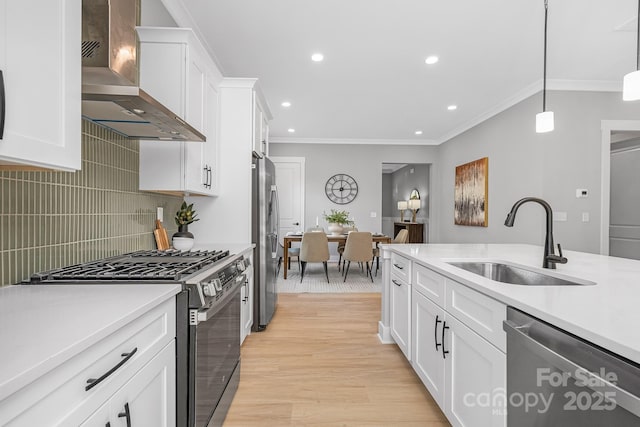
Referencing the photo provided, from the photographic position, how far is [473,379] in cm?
131

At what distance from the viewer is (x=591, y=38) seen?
3006 millimetres

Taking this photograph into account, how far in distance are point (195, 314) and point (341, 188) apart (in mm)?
6051

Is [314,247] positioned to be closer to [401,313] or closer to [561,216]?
[401,313]

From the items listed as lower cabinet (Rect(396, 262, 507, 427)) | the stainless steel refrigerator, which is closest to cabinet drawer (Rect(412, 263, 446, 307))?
lower cabinet (Rect(396, 262, 507, 427))

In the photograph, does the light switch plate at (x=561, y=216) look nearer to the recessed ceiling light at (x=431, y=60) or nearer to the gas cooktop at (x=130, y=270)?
the recessed ceiling light at (x=431, y=60)

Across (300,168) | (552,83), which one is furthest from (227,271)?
(300,168)

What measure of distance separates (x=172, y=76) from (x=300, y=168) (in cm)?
515

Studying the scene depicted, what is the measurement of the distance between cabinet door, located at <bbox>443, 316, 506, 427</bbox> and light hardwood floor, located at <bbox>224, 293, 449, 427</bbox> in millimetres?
443

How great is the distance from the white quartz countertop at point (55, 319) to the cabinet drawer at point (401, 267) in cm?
152

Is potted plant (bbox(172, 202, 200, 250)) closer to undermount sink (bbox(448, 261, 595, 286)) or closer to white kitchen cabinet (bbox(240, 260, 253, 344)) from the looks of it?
white kitchen cabinet (bbox(240, 260, 253, 344))

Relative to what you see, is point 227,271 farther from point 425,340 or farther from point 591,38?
point 591,38

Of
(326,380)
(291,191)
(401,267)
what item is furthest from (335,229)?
(326,380)

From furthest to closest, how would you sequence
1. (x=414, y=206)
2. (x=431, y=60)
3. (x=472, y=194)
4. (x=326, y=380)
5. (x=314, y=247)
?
(x=414, y=206), (x=472, y=194), (x=314, y=247), (x=431, y=60), (x=326, y=380)

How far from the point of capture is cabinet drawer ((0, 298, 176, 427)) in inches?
23.1
